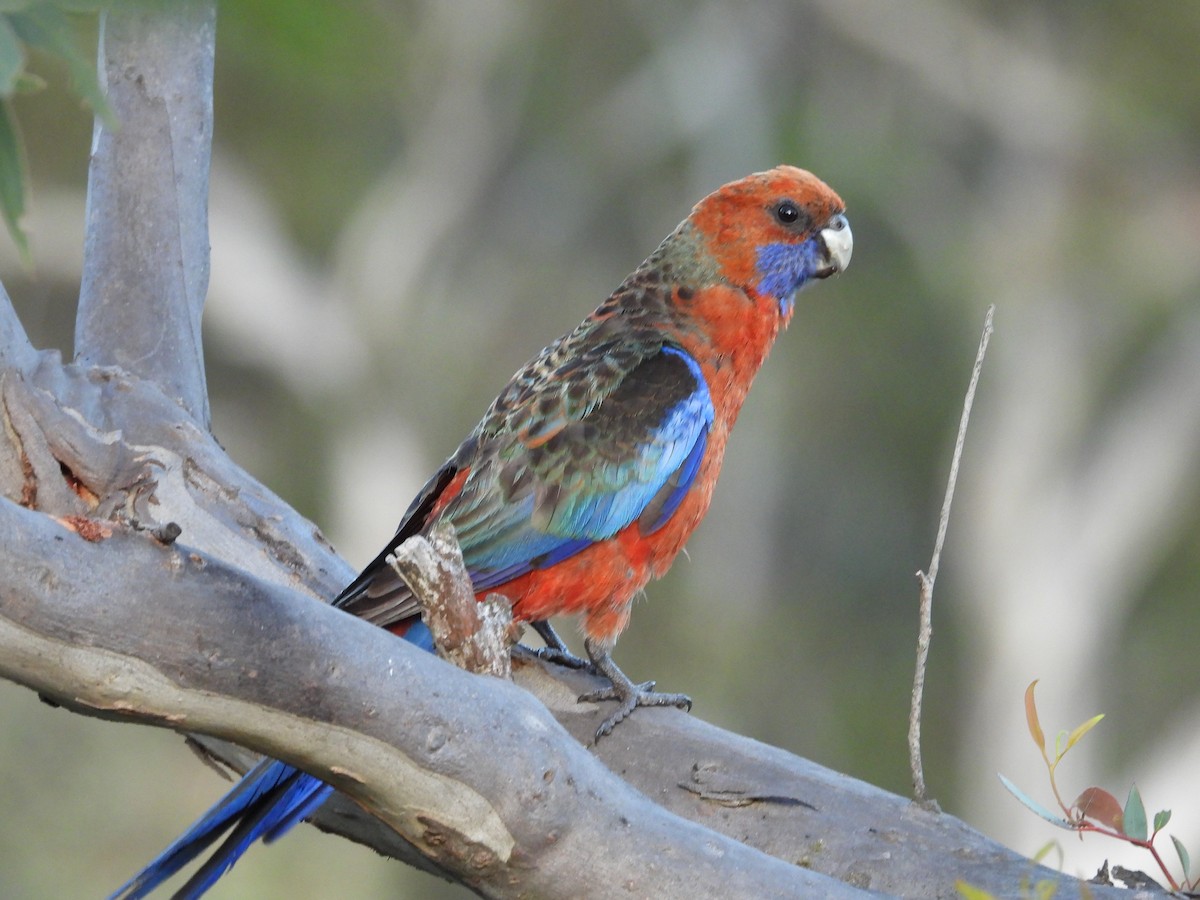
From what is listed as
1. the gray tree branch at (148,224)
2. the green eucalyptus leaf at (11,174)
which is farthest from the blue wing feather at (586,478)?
the green eucalyptus leaf at (11,174)

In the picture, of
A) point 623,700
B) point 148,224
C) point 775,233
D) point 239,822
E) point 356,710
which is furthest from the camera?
point 775,233

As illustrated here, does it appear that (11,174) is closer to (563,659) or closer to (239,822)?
(239,822)

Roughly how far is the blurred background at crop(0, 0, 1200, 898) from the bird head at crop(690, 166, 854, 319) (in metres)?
6.83

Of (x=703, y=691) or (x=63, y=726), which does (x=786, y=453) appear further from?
(x=63, y=726)

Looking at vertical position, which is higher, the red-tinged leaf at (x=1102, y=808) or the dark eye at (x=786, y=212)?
the dark eye at (x=786, y=212)

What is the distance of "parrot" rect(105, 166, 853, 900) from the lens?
3449mm

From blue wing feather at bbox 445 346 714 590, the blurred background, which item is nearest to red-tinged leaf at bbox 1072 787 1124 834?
Answer: blue wing feather at bbox 445 346 714 590

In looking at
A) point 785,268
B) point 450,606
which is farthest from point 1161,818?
point 785,268

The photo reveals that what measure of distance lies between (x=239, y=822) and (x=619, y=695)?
1.03 metres

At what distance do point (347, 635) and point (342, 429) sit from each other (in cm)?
985

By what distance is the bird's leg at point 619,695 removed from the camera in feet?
10.9

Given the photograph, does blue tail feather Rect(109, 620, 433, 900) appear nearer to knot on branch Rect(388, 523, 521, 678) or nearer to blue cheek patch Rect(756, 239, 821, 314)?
knot on branch Rect(388, 523, 521, 678)

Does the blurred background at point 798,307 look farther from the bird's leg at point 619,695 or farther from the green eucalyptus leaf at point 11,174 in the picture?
the green eucalyptus leaf at point 11,174

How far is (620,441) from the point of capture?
141 inches
